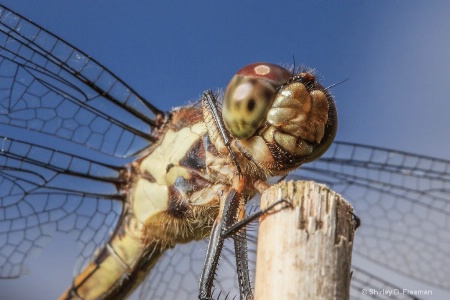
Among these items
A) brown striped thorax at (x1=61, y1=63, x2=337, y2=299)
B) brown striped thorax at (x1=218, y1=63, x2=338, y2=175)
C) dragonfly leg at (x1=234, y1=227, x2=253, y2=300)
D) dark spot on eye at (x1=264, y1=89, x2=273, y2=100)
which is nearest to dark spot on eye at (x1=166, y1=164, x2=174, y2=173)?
brown striped thorax at (x1=61, y1=63, x2=337, y2=299)

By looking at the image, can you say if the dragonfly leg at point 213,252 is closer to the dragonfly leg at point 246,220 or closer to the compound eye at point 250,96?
the dragonfly leg at point 246,220

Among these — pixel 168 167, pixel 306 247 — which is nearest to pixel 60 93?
pixel 168 167

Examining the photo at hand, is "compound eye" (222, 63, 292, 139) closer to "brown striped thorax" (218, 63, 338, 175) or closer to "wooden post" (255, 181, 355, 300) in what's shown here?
"brown striped thorax" (218, 63, 338, 175)

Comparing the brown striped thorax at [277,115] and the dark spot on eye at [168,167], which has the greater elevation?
the dark spot on eye at [168,167]

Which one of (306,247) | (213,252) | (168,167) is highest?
(168,167)

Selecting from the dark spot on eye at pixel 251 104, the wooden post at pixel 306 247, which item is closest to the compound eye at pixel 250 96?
the dark spot on eye at pixel 251 104

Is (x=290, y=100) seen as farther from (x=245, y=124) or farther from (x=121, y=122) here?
(x=121, y=122)

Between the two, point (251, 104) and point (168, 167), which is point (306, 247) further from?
point (168, 167)
